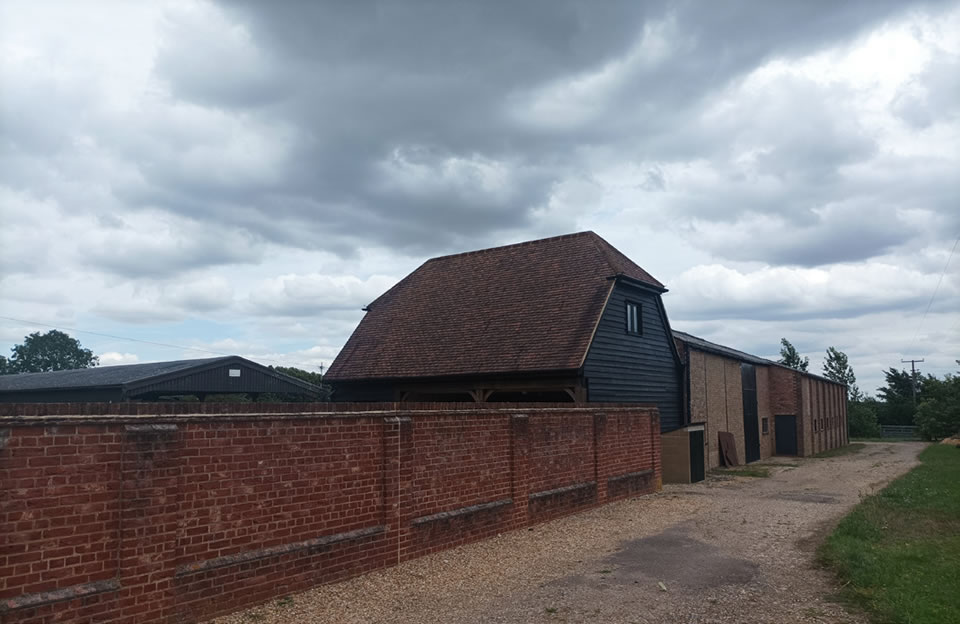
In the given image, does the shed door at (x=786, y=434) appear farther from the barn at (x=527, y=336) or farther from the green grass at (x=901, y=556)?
the green grass at (x=901, y=556)

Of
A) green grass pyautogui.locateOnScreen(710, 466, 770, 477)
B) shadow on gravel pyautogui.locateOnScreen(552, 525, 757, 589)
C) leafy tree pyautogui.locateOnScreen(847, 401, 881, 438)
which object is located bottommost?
leafy tree pyautogui.locateOnScreen(847, 401, 881, 438)

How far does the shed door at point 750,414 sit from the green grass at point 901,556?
13.1m

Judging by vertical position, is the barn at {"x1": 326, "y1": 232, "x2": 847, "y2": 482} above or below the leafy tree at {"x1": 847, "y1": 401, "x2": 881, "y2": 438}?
above

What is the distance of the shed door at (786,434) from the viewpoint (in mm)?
34188

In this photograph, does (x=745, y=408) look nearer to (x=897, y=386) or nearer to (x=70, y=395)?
(x=70, y=395)

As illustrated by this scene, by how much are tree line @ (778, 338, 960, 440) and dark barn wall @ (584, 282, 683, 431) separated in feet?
102

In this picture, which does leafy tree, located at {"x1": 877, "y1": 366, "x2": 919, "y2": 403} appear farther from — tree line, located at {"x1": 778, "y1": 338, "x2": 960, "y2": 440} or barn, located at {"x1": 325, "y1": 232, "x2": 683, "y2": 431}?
barn, located at {"x1": 325, "y1": 232, "x2": 683, "y2": 431}

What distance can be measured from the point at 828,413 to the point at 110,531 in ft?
139

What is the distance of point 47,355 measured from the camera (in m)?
80.9

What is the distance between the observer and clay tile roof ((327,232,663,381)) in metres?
20.0

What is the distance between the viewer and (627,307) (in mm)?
21797

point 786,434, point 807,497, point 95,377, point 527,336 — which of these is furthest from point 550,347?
point 786,434

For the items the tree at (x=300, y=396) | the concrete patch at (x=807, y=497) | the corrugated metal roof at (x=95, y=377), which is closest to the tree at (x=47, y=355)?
the tree at (x=300, y=396)

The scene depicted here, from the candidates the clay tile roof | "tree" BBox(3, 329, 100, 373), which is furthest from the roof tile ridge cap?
"tree" BBox(3, 329, 100, 373)
